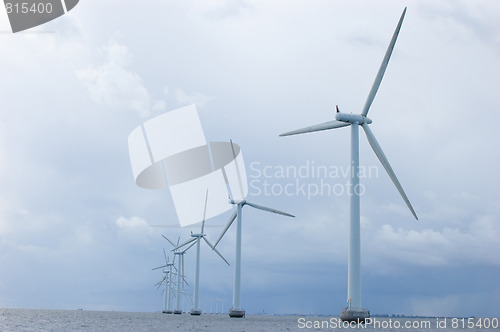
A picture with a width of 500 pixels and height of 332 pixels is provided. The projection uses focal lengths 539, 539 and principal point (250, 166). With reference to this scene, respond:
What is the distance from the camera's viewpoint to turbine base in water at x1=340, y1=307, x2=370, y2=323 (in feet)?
211

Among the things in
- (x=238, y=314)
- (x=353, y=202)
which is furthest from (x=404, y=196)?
(x=238, y=314)

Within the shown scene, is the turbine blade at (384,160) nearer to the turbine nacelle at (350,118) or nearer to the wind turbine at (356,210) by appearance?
the wind turbine at (356,210)

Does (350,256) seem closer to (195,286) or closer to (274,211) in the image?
(274,211)

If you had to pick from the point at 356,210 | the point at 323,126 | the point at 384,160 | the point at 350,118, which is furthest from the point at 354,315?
the point at 323,126

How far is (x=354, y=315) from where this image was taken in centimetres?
6444

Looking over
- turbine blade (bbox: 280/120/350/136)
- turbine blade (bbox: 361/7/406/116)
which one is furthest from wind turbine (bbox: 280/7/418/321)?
turbine blade (bbox: 280/120/350/136)

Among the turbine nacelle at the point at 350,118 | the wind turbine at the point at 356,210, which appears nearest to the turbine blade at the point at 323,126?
the turbine nacelle at the point at 350,118

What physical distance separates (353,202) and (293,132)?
14.9 m

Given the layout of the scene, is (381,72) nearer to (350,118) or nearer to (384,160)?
(350,118)

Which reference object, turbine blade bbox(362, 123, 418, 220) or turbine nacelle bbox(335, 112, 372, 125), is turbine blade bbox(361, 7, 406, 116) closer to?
turbine nacelle bbox(335, 112, 372, 125)

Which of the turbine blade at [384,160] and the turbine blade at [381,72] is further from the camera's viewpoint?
the turbine blade at [381,72]

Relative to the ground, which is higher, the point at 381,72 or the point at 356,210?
the point at 381,72

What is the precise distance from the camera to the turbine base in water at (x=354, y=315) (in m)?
64.4

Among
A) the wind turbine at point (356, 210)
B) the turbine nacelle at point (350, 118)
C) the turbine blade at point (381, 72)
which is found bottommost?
the wind turbine at point (356, 210)
